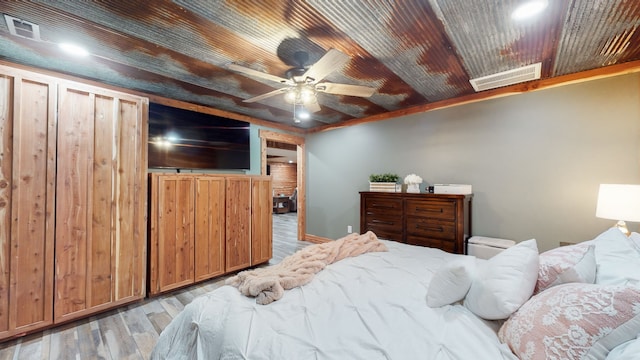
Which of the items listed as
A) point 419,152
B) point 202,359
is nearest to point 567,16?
point 419,152

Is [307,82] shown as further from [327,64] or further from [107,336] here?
[107,336]

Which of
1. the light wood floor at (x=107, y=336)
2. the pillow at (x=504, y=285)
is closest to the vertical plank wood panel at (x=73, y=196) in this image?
the light wood floor at (x=107, y=336)

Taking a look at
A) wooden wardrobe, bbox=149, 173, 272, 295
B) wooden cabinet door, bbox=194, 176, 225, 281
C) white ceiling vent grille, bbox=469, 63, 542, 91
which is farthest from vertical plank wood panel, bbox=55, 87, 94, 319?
white ceiling vent grille, bbox=469, 63, 542, 91

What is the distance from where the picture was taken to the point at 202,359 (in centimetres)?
114

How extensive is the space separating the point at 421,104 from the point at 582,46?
175 centimetres

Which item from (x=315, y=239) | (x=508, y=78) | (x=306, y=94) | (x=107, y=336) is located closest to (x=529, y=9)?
(x=508, y=78)

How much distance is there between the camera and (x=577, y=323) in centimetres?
81

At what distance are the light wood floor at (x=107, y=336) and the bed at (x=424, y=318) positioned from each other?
2.69ft

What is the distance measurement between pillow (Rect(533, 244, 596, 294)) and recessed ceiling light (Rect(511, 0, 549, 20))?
5.17ft

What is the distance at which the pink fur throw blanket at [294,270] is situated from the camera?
1377 mm

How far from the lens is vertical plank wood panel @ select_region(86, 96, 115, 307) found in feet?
7.70

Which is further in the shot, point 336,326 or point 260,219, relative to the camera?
point 260,219

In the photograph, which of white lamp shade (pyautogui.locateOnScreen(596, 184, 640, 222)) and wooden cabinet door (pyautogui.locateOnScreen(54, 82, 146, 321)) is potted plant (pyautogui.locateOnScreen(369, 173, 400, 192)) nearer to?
white lamp shade (pyautogui.locateOnScreen(596, 184, 640, 222))

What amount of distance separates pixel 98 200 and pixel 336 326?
2.63 meters
